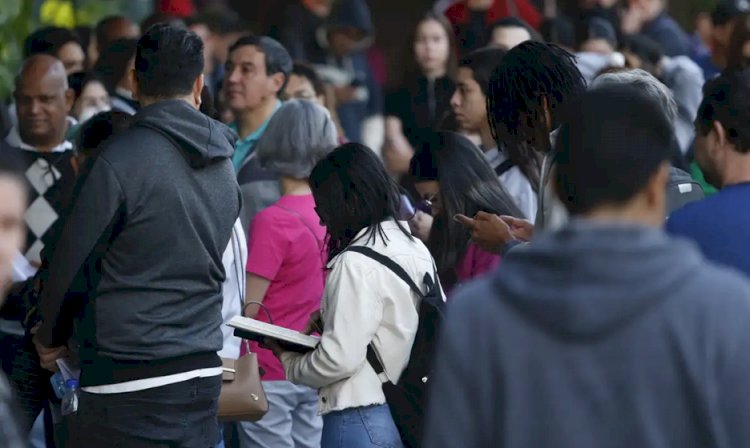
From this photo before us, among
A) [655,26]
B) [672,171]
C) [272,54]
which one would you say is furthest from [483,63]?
[655,26]

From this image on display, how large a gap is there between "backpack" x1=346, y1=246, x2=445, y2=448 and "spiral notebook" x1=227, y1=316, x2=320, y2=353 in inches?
10.5

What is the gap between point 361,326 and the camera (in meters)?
5.27

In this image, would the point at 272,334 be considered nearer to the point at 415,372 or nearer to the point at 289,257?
the point at 415,372

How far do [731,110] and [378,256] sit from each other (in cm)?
142

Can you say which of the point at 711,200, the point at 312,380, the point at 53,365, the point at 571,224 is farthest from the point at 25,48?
the point at 571,224

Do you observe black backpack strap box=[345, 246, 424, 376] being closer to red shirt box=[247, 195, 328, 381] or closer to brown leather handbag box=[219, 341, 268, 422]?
brown leather handbag box=[219, 341, 268, 422]

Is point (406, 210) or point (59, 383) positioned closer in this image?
point (59, 383)

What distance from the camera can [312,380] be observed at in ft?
17.6

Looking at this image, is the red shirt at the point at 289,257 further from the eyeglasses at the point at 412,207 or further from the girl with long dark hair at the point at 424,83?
the girl with long dark hair at the point at 424,83

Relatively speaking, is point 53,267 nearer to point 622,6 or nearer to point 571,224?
point 571,224

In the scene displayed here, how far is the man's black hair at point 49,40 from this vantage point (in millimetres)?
9867

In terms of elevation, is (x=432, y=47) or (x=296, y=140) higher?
(x=432, y=47)

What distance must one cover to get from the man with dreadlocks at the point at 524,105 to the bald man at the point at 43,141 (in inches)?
105

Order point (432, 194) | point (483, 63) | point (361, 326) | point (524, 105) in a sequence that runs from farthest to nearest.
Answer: point (483, 63) → point (432, 194) → point (361, 326) → point (524, 105)
